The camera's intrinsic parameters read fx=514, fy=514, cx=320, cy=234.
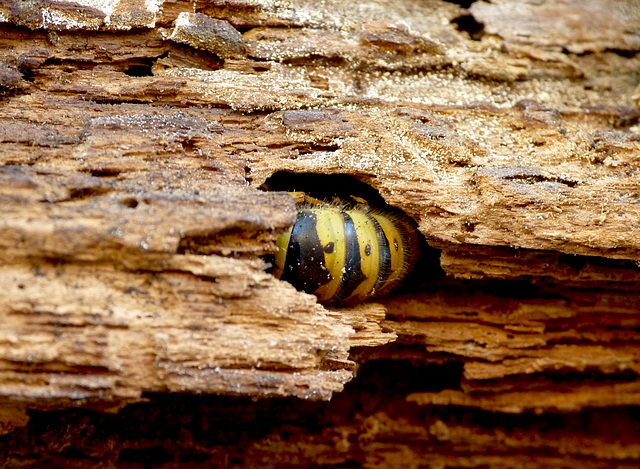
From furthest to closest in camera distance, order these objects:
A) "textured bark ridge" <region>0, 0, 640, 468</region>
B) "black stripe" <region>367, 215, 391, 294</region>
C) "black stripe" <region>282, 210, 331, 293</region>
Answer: "black stripe" <region>367, 215, 391, 294</region> < "black stripe" <region>282, 210, 331, 293</region> < "textured bark ridge" <region>0, 0, 640, 468</region>

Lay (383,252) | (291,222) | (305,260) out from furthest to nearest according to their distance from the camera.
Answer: (383,252) → (305,260) → (291,222)

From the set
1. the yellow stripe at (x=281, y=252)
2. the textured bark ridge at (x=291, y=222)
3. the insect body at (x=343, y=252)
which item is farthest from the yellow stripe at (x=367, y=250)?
the yellow stripe at (x=281, y=252)

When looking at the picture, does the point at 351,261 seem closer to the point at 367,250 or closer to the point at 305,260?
the point at 367,250

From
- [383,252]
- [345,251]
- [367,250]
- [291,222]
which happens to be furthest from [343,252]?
[291,222]

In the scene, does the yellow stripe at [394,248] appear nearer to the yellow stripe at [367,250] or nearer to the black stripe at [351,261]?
the yellow stripe at [367,250]

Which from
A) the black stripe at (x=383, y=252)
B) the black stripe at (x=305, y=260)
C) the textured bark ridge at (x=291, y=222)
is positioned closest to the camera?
the textured bark ridge at (x=291, y=222)

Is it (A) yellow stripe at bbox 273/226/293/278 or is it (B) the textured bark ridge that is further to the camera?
(A) yellow stripe at bbox 273/226/293/278

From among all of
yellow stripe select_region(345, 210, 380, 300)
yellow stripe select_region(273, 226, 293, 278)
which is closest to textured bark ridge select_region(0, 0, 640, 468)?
yellow stripe select_region(345, 210, 380, 300)

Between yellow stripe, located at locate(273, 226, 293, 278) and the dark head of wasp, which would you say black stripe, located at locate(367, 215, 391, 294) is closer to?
the dark head of wasp
